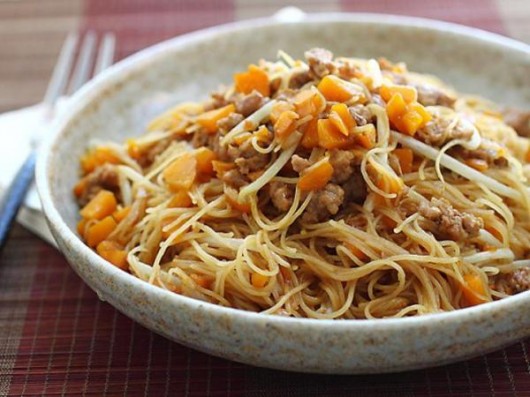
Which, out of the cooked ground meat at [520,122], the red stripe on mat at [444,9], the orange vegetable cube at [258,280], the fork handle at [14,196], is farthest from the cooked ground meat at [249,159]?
the red stripe on mat at [444,9]

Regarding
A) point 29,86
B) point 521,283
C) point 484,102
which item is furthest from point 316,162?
point 29,86

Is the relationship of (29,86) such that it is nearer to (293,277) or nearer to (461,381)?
(293,277)

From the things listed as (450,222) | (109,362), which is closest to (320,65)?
(450,222)

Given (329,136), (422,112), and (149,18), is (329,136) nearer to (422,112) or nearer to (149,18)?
(422,112)

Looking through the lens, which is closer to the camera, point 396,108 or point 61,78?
point 396,108

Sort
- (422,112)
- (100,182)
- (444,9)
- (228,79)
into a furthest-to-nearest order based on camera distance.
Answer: (444,9) → (228,79) → (100,182) → (422,112)

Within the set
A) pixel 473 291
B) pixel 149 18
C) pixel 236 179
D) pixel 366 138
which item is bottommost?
pixel 149 18

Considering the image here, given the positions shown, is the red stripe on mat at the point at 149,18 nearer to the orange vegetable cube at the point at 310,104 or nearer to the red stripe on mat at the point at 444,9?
the red stripe on mat at the point at 444,9
